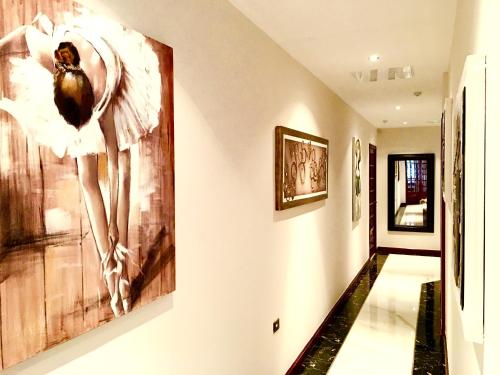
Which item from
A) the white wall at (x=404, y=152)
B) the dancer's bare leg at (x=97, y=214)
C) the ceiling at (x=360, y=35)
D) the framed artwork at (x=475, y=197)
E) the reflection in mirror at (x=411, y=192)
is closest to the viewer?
the framed artwork at (x=475, y=197)

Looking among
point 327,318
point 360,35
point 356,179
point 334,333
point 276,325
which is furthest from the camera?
point 356,179

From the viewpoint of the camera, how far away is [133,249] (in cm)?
141

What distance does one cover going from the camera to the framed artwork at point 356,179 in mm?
5711

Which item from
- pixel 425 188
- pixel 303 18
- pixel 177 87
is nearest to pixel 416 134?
pixel 425 188

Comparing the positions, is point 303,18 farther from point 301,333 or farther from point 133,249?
point 301,333

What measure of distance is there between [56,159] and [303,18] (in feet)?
6.12

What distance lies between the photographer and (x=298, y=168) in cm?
324

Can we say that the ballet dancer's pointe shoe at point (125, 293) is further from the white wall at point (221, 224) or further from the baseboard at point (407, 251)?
the baseboard at point (407, 251)

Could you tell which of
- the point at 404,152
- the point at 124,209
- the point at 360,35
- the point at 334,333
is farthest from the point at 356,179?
the point at 124,209

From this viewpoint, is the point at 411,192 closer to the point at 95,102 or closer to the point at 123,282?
the point at 123,282

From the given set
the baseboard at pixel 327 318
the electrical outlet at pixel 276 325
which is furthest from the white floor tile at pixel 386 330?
the electrical outlet at pixel 276 325

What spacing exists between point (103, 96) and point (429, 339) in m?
4.00

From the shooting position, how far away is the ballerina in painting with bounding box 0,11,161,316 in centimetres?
106

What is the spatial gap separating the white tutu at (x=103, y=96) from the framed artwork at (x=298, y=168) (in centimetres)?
146
